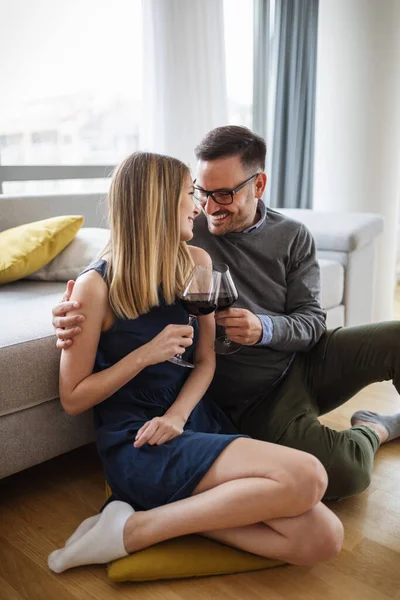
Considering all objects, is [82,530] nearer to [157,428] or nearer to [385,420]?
[157,428]

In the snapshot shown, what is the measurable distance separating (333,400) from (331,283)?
39.3 inches

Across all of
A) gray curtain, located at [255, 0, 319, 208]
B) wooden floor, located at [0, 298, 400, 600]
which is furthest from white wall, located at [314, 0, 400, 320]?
wooden floor, located at [0, 298, 400, 600]

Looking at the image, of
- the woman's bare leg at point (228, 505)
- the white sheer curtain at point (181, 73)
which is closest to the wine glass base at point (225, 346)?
the woman's bare leg at point (228, 505)

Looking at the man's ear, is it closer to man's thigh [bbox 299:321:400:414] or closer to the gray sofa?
man's thigh [bbox 299:321:400:414]

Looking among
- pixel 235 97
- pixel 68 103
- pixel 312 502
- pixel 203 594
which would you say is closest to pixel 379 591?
pixel 312 502

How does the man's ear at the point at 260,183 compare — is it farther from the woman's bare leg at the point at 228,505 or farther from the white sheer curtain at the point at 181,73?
the white sheer curtain at the point at 181,73

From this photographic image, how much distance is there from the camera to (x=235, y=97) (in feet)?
13.9

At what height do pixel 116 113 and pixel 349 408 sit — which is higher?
pixel 116 113

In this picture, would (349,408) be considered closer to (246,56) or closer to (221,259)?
(221,259)

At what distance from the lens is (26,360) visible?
165 cm

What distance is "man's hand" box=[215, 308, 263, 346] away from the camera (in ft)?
5.21

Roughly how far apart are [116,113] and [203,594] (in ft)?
9.96

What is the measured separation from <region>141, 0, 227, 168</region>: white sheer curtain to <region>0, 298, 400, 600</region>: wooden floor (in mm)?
2163

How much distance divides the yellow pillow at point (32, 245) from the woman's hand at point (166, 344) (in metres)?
0.92
